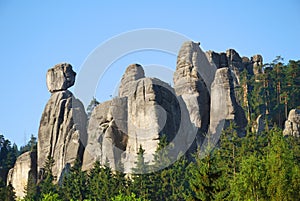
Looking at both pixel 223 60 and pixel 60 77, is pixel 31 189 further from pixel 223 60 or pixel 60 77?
pixel 223 60

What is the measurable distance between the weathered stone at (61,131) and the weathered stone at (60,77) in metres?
0.51

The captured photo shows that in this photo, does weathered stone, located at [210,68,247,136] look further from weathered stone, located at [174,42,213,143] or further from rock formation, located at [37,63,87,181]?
rock formation, located at [37,63,87,181]

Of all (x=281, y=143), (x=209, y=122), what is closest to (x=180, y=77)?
(x=209, y=122)

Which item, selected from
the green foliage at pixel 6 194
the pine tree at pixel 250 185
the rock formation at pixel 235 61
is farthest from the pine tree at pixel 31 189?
the rock formation at pixel 235 61

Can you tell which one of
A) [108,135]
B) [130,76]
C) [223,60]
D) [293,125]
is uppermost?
[223,60]

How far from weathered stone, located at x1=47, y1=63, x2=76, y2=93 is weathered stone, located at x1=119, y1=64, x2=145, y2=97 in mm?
4879

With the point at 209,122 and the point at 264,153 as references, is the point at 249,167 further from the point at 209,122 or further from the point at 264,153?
the point at 209,122

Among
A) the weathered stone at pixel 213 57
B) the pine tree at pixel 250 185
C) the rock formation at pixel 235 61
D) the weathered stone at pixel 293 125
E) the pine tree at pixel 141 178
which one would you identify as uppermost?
the rock formation at pixel 235 61

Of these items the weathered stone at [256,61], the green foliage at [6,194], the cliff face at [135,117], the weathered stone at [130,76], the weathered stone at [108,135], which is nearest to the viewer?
the cliff face at [135,117]

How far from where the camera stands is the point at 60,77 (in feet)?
195

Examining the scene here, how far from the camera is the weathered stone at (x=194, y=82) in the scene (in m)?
53.7

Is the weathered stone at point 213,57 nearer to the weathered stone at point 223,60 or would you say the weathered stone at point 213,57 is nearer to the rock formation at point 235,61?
the rock formation at point 235,61

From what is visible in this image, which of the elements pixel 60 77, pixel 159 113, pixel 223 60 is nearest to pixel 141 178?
pixel 159 113

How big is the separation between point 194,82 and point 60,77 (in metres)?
11.6
